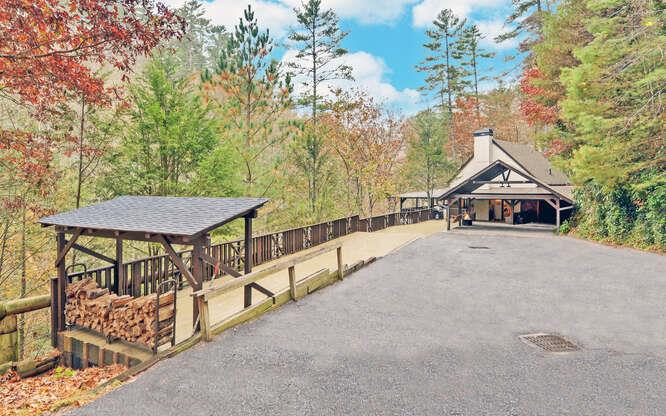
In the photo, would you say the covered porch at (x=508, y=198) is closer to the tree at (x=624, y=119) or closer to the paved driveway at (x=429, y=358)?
the tree at (x=624, y=119)

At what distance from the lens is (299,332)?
22.6 ft

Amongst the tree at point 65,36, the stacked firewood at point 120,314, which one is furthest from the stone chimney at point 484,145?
the stacked firewood at point 120,314

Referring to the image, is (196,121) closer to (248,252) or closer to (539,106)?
(248,252)

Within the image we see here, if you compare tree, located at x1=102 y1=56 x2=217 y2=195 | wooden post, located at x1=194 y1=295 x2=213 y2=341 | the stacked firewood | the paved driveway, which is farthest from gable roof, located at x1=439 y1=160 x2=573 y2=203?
the stacked firewood

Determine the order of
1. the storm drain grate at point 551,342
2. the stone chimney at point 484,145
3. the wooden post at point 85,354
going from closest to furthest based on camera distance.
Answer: the storm drain grate at point 551,342 → the wooden post at point 85,354 → the stone chimney at point 484,145

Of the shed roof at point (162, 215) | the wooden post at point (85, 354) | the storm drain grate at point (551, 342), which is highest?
the shed roof at point (162, 215)

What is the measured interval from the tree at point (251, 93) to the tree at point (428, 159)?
19467 millimetres

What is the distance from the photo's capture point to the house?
22812 mm

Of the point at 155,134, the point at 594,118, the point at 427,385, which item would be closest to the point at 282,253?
the point at 155,134

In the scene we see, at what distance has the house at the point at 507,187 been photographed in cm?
2281

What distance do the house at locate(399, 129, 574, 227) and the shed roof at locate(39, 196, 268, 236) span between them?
1775 centimetres

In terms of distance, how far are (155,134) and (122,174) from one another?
203 centimetres

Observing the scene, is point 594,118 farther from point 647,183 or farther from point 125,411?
point 125,411

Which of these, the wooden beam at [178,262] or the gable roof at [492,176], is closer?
the wooden beam at [178,262]
